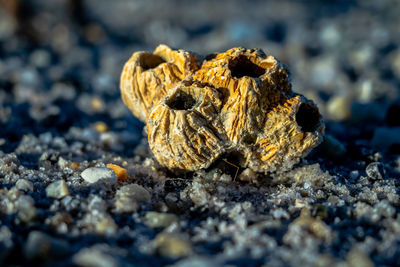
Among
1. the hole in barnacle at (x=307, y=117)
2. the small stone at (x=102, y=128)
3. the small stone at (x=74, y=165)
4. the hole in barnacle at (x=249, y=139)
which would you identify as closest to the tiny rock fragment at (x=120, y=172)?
the small stone at (x=74, y=165)

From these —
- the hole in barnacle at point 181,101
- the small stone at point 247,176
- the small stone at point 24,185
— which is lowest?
the small stone at point 24,185

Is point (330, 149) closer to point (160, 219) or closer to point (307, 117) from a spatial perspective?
point (307, 117)

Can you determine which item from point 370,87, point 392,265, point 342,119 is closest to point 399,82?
point 370,87

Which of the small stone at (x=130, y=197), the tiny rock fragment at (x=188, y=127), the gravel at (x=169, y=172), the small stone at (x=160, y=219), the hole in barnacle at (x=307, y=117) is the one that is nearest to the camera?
the gravel at (x=169, y=172)

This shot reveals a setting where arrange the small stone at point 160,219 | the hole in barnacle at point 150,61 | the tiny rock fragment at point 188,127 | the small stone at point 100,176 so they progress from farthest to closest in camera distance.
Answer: the hole in barnacle at point 150,61 → the small stone at point 100,176 → the tiny rock fragment at point 188,127 → the small stone at point 160,219

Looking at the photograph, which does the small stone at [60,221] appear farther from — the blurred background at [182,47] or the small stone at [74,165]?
the blurred background at [182,47]

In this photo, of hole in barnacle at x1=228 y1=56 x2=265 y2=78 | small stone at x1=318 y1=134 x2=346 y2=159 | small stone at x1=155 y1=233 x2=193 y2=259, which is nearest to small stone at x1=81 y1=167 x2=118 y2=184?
small stone at x1=155 y1=233 x2=193 y2=259

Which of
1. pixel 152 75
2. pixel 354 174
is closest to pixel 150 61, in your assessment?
pixel 152 75
